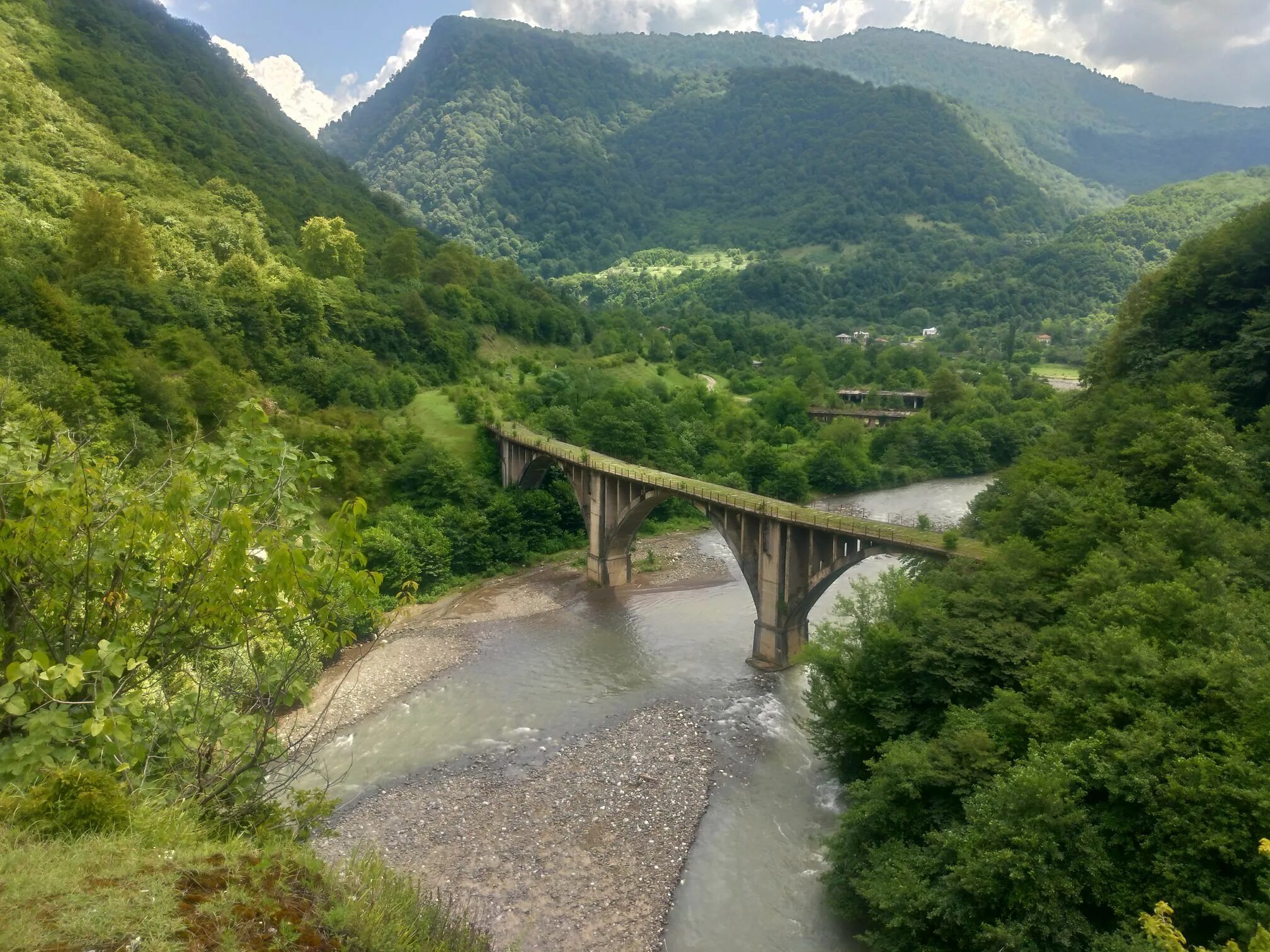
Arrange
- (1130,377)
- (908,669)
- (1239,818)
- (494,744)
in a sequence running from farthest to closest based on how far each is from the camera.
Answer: (1130,377) → (494,744) → (908,669) → (1239,818)

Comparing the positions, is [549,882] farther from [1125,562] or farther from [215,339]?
[215,339]

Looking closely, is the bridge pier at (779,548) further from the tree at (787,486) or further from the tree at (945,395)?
the tree at (945,395)

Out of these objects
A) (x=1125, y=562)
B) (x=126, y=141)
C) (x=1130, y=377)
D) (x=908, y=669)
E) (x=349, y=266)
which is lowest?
(x=908, y=669)

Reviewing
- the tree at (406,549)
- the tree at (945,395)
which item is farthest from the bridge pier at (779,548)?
the tree at (945,395)

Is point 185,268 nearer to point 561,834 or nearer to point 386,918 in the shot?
point 561,834

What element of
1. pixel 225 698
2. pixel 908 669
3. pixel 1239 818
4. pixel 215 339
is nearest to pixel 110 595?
pixel 225 698

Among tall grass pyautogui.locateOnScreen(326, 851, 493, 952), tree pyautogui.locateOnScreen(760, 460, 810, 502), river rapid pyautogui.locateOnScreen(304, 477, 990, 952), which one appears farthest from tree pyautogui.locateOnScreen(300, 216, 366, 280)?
tall grass pyautogui.locateOnScreen(326, 851, 493, 952)

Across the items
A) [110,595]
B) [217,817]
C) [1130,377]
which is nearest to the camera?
[110,595]
